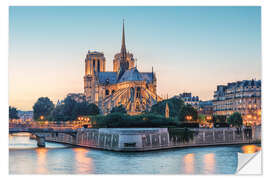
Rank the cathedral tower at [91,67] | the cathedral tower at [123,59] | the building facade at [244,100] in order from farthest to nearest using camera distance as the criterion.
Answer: the cathedral tower at [91,67] < the cathedral tower at [123,59] < the building facade at [244,100]

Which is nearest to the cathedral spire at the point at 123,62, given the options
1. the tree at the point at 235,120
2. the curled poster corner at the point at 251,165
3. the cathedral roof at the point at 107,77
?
the cathedral roof at the point at 107,77

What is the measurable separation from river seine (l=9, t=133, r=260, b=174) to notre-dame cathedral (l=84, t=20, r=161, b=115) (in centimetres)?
3847

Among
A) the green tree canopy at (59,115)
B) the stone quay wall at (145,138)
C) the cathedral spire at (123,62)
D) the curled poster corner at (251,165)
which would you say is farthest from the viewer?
the cathedral spire at (123,62)

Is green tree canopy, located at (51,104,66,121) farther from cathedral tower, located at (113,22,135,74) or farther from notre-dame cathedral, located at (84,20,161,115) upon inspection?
cathedral tower, located at (113,22,135,74)

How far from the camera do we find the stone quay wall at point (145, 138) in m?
38.3

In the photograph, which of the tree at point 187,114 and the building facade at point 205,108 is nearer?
the tree at point 187,114

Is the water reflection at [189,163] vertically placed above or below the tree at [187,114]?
below

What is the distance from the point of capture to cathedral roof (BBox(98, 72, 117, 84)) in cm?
9269

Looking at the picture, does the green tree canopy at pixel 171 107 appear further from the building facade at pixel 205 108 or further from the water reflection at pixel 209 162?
the water reflection at pixel 209 162

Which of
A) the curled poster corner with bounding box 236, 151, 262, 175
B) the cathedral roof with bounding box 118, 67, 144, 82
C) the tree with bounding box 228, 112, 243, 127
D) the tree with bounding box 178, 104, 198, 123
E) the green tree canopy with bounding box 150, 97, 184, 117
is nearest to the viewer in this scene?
the curled poster corner with bounding box 236, 151, 262, 175

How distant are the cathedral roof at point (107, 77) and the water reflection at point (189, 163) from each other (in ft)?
187

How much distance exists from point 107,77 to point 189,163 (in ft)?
208

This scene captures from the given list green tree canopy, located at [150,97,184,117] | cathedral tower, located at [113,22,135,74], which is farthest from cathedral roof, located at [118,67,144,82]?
green tree canopy, located at [150,97,184,117]
